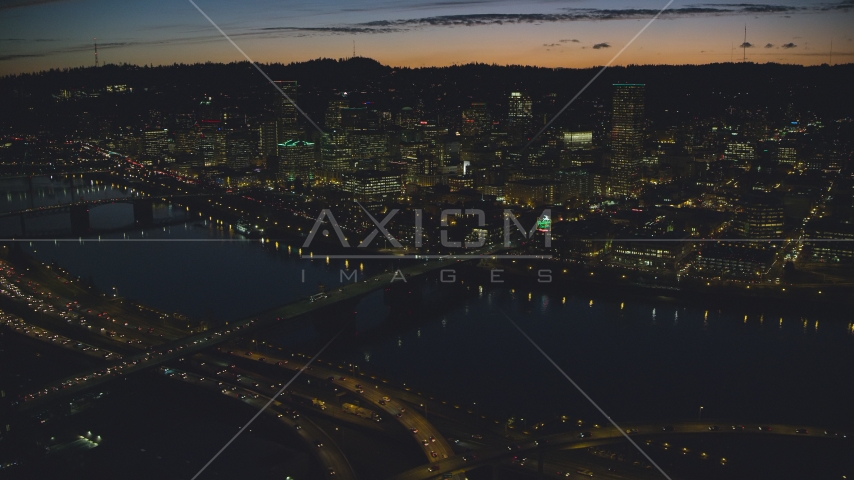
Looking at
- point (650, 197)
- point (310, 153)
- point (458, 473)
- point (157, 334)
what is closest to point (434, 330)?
point (157, 334)

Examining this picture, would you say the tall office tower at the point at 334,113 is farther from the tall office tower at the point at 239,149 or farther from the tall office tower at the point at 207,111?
the tall office tower at the point at 207,111

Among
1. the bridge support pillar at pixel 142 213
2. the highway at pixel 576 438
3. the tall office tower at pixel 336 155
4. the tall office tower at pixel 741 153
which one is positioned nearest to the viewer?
the highway at pixel 576 438

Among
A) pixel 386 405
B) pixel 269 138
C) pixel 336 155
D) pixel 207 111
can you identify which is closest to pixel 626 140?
pixel 336 155

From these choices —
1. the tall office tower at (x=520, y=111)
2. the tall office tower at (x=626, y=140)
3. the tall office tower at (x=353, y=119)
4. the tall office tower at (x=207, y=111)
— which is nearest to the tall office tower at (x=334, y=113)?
the tall office tower at (x=353, y=119)

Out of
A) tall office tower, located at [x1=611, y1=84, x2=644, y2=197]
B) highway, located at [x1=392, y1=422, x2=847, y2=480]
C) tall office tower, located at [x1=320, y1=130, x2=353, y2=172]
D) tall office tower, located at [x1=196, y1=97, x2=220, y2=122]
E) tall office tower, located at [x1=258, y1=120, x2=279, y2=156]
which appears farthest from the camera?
tall office tower, located at [x1=196, y1=97, x2=220, y2=122]

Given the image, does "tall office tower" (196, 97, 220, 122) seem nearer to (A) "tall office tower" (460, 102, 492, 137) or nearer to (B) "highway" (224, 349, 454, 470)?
(A) "tall office tower" (460, 102, 492, 137)

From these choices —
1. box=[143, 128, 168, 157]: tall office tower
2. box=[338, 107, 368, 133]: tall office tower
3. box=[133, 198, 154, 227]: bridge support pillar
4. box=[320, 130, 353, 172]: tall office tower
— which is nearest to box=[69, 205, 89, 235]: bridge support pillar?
box=[133, 198, 154, 227]: bridge support pillar
